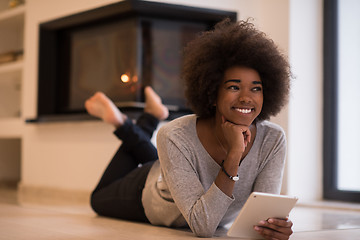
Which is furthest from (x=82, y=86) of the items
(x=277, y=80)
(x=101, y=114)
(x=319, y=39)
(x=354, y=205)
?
(x=277, y=80)

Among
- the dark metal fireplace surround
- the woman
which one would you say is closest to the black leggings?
the woman

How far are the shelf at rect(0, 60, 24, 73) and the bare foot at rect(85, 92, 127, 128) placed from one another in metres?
1.71

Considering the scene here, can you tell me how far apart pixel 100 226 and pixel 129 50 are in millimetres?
1607

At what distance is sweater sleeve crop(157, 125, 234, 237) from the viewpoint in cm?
163

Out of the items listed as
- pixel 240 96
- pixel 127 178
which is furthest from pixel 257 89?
pixel 127 178

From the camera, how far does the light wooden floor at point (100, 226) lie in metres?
1.85

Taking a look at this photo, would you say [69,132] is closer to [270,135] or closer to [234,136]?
[270,135]

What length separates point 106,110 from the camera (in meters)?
2.62

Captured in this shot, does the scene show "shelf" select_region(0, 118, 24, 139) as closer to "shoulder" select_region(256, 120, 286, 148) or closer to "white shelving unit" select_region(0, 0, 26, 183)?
"white shelving unit" select_region(0, 0, 26, 183)

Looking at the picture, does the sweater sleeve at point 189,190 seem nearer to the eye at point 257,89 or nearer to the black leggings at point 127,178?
the eye at point 257,89

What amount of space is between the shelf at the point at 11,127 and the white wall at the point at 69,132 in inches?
3.8

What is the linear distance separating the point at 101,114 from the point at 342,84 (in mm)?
1756

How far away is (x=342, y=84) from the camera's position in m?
3.56

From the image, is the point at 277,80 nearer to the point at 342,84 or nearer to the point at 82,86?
the point at 342,84
